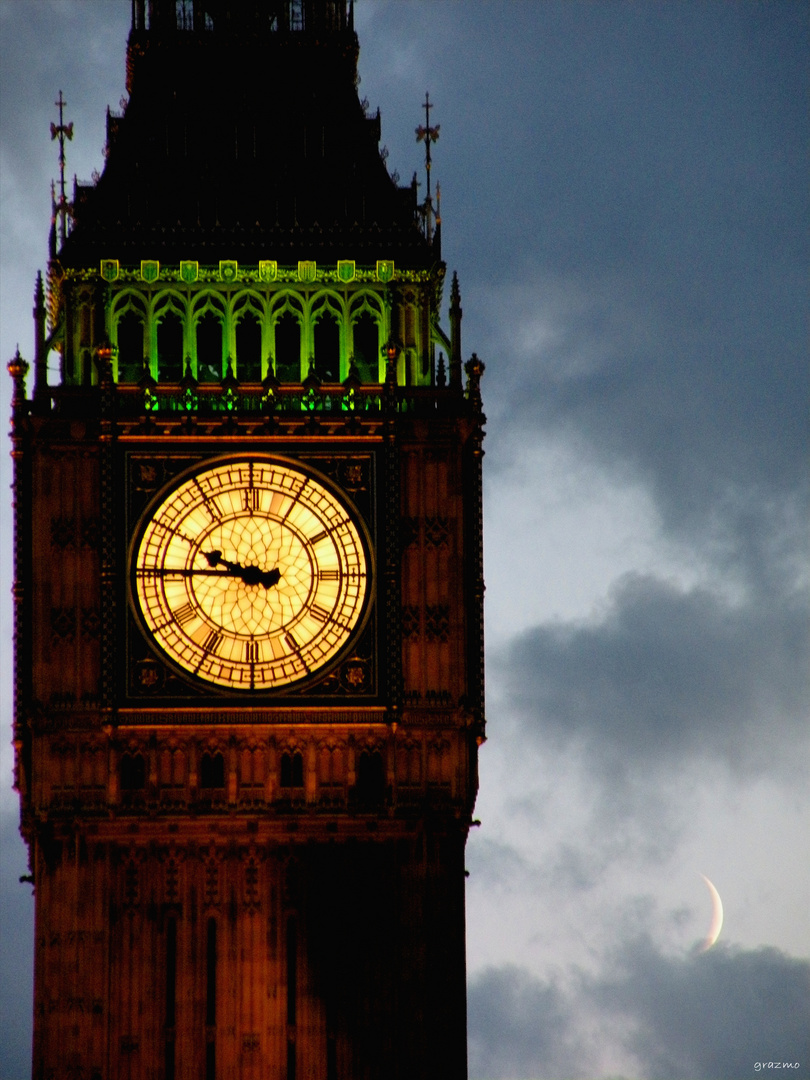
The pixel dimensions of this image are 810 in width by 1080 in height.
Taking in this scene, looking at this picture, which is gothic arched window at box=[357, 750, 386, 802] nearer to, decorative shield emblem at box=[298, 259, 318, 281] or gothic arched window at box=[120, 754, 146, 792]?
gothic arched window at box=[120, 754, 146, 792]

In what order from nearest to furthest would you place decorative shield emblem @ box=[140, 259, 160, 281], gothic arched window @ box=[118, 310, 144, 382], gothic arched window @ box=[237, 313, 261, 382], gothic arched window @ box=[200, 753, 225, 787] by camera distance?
gothic arched window @ box=[200, 753, 225, 787]
gothic arched window @ box=[118, 310, 144, 382]
gothic arched window @ box=[237, 313, 261, 382]
decorative shield emblem @ box=[140, 259, 160, 281]

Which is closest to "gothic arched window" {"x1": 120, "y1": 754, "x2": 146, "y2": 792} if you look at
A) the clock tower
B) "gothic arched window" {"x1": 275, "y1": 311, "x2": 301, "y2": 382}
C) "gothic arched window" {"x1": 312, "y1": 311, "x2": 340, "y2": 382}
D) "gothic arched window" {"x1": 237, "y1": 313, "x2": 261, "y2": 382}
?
the clock tower

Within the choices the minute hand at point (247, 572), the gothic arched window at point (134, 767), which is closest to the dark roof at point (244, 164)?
the minute hand at point (247, 572)

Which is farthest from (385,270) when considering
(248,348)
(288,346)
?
(248,348)

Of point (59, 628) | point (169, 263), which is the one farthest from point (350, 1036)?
point (169, 263)

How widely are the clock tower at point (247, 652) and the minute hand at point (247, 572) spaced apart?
0.03 meters

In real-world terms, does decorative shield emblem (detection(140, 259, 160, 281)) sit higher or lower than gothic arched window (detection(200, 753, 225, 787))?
higher

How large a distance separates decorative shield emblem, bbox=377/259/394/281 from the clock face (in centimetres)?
372

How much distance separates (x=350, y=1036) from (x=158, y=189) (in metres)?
13.6

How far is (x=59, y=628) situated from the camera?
6675 centimetres

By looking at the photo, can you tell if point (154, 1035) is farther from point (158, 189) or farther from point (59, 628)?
point (158, 189)

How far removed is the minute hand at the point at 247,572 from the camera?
66500 millimetres

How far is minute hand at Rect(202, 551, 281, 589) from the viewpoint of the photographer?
66.5 metres

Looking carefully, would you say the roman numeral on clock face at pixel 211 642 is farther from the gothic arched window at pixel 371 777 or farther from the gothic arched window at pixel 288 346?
the gothic arched window at pixel 288 346
